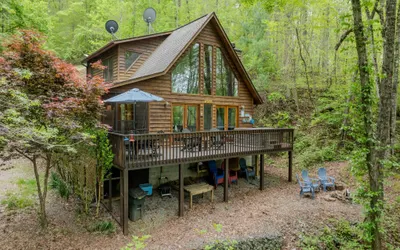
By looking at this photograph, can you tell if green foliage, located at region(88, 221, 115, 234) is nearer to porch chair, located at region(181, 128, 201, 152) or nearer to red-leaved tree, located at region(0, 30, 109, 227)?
red-leaved tree, located at region(0, 30, 109, 227)

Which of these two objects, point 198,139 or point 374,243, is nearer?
point 374,243

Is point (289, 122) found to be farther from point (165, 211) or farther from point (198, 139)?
point (165, 211)

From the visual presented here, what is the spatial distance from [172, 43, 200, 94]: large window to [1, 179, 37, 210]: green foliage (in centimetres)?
685

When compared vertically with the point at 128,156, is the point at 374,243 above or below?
below

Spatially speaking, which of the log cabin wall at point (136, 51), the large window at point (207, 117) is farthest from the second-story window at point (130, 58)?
the large window at point (207, 117)

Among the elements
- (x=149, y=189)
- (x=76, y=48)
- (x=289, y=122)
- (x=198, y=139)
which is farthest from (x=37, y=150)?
(x=76, y=48)

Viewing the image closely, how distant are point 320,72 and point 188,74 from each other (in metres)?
12.2

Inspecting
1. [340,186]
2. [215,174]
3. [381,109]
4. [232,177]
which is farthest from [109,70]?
[340,186]

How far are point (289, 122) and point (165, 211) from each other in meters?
11.9

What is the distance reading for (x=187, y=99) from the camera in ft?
36.1

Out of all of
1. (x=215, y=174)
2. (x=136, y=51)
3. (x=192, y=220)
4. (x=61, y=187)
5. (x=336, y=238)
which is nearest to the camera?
(x=336, y=238)

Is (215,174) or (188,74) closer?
(215,174)

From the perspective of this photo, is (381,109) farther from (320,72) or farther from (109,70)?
(320,72)

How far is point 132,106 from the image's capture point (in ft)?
33.9
